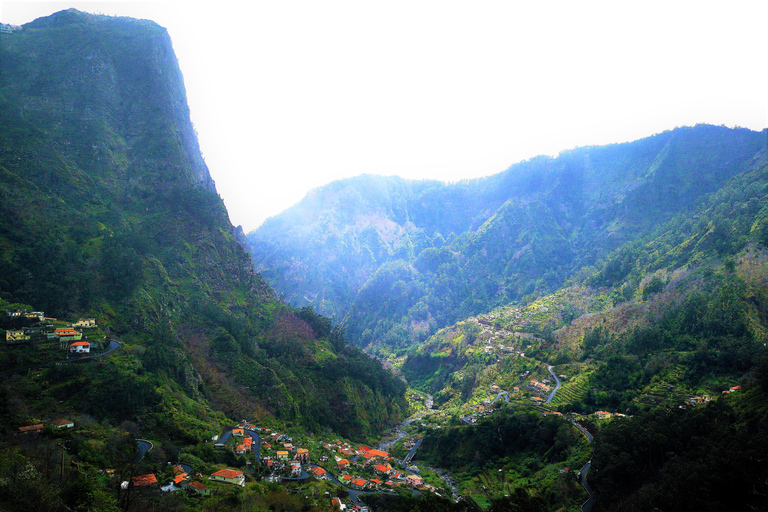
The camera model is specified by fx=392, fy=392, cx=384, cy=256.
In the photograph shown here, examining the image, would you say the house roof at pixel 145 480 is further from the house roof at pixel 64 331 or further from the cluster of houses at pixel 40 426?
the house roof at pixel 64 331

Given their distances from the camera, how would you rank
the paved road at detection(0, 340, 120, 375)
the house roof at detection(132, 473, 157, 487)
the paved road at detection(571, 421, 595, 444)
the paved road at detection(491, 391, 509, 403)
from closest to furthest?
the house roof at detection(132, 473, 157, 487) < the paved road at detection(0, 340, 120, 375) < the paved road at detection(571, 421, 595, 444) < the paved road at detection(491, 391, 509, 403)

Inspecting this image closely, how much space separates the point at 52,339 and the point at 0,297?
12.5 metres

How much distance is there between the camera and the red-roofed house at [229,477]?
41.8 m

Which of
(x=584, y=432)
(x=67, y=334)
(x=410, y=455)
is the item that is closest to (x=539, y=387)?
(x=584, y=432)

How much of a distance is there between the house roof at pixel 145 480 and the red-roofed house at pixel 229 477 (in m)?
6.99

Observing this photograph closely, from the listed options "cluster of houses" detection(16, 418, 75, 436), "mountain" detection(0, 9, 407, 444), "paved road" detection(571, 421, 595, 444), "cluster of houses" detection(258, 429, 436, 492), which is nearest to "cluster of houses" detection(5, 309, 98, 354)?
"mountain" detection(0, 9, 407, 444)

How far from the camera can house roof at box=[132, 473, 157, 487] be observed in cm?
3491

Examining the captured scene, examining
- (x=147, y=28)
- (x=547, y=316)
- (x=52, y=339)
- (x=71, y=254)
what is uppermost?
(x=147, y=28)

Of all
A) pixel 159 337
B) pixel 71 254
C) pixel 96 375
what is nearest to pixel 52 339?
pixel 96 375

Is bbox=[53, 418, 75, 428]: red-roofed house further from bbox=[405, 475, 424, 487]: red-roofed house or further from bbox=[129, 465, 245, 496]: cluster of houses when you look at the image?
bbox=[405, 475, 424, 487]: red-roofed house

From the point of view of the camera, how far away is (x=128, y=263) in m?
76.4

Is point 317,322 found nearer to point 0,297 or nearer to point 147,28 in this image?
point 0,297

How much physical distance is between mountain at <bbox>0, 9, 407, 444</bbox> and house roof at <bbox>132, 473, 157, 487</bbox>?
12613mm

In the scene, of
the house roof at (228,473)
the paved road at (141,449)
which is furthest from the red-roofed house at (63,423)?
the house roof at (228,473)
